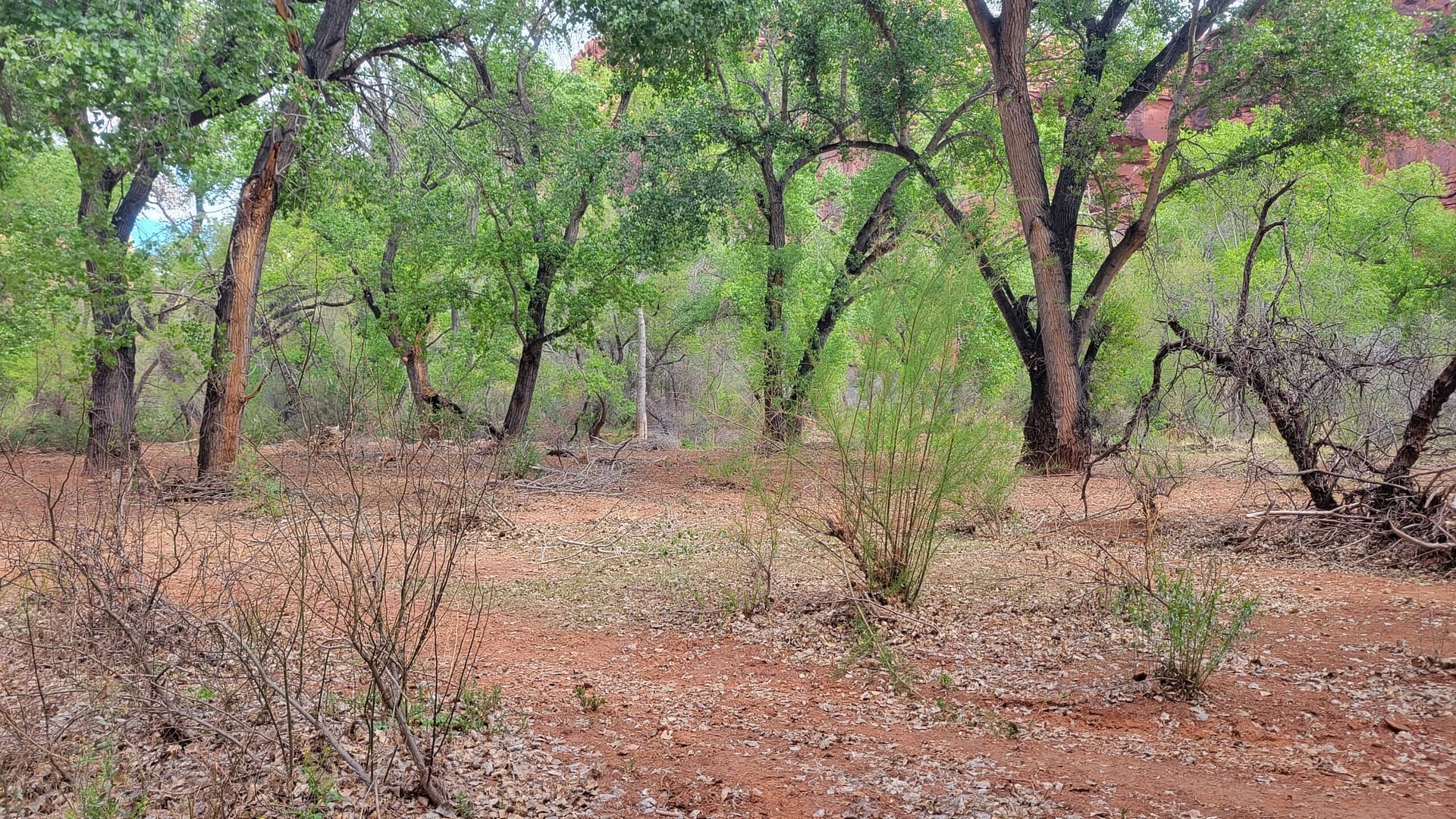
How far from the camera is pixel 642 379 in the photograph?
1051 inches

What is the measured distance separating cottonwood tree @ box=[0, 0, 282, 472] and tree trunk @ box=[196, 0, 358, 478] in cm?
62

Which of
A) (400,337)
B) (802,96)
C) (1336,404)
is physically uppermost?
(802,96)

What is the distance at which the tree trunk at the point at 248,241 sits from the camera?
34.2ft

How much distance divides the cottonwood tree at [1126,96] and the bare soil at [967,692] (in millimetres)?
5535

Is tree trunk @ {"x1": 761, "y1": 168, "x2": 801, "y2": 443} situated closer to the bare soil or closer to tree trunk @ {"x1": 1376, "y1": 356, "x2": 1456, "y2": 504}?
the bare soil

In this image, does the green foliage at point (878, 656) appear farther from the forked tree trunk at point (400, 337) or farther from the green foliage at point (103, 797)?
the forked tree trunk at point (400, 337)

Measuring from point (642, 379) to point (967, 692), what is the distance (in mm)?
22485

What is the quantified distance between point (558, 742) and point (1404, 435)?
6.94 meters

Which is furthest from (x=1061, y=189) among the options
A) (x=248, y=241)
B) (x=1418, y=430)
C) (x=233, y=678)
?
(x=233, y=678)

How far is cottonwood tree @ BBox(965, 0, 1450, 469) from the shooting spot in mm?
10359

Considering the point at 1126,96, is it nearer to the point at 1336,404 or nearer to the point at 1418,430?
the point at 1336,404

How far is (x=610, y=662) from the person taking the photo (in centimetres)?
545

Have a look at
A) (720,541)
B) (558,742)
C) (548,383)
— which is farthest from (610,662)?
(548,383)

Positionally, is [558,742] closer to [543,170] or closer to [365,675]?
[365,675]
